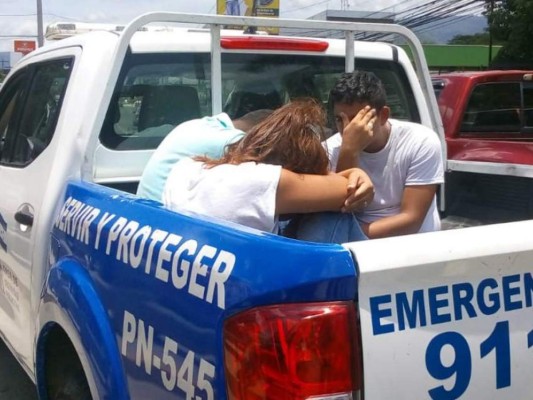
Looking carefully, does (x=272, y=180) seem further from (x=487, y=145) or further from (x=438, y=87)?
(x=438, y=87)

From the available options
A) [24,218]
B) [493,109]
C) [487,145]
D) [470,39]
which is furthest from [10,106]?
[470,39]

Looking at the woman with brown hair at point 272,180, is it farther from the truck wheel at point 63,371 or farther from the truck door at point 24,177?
the truck door at point 24,177

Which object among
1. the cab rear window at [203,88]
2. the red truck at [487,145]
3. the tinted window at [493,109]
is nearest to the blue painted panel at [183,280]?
the cab rear window at [203,88]

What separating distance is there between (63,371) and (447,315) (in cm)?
165

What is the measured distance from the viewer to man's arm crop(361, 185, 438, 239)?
275 cm

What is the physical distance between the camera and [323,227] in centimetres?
233

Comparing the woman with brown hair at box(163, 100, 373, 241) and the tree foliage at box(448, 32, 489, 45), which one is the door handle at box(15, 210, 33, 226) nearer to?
the woman with brown hair at box(163, 100, 373, 241)

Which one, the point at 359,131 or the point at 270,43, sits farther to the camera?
the point at 270,43

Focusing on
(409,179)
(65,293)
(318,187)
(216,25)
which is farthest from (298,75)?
(65,293)

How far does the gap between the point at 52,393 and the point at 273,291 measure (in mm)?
1609

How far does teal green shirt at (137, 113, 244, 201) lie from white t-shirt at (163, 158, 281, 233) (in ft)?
1.77

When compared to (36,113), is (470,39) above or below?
above

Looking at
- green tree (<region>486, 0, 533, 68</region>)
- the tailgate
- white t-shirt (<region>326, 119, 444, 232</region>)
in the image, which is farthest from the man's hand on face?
green tree (<region>486, 0, 533, 68</region>)

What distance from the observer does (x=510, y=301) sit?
5.36 ft
